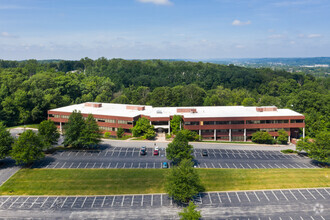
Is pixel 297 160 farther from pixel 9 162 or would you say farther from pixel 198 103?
pixel 9 162

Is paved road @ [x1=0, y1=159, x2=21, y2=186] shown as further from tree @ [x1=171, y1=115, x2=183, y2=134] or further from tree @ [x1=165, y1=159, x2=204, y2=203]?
tree @ [x1=171, y1=115, x2=183, y2=134]

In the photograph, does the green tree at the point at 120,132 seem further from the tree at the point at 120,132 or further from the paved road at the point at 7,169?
the paved road at the point at 7,169

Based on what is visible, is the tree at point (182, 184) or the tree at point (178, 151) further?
the tree at point (178, 151)

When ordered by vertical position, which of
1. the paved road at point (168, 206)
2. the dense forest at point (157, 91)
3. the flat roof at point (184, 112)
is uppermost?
the dense forest at point (157, 91)

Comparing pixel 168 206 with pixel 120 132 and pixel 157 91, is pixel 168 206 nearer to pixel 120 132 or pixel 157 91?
pixel 120 132

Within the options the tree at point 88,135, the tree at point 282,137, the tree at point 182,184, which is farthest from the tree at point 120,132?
the tree at point 282,137

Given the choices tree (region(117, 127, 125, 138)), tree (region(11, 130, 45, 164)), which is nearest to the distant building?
tree (region(117, 127, 125, 138))

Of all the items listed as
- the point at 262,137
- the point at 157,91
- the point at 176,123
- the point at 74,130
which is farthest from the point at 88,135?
the point at 157,91
